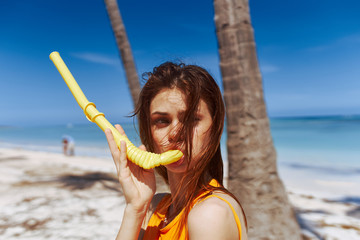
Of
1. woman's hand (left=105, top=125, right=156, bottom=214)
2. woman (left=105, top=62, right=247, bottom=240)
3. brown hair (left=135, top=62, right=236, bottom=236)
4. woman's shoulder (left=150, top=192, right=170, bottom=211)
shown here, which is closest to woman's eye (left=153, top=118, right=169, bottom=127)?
woman (left=105, top=62, right=247, bottom=240)

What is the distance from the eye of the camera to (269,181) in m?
3.69

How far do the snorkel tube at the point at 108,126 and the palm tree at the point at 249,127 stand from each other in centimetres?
247

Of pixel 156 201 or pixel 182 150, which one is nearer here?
pixel 182 150

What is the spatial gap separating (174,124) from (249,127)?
2.42 metres

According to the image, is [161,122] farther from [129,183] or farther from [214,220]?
[214,220]

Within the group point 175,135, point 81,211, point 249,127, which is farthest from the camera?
point 81,211

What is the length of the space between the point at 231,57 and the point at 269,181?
1742 millimetres

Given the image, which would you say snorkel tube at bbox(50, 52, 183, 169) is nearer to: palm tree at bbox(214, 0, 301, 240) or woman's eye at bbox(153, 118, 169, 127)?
woman's eye at bbox(153, 118, 169, 127)

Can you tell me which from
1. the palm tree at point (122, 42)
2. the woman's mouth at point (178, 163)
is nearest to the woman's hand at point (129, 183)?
the woman's mouth at point (178, 163)

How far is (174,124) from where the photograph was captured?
1.44 metres

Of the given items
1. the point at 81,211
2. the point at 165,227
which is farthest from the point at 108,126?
the point at 81,211

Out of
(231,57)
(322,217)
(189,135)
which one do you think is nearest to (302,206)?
(322,217)

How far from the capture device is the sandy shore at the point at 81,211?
4.93 m

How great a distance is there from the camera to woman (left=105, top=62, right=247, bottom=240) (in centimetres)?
138
